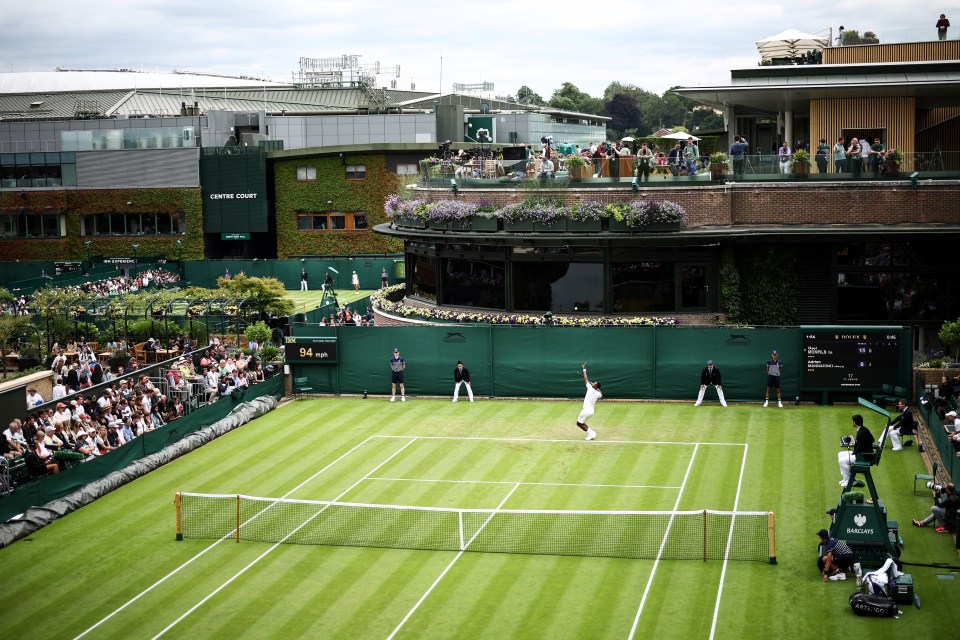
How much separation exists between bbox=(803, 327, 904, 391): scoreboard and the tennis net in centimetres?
1156

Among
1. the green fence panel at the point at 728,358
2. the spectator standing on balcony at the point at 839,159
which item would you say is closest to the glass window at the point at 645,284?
the green fence panel at the point at 728,358

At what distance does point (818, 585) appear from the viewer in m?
20.2

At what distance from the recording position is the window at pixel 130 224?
78.6 m

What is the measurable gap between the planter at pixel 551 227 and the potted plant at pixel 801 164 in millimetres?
8232

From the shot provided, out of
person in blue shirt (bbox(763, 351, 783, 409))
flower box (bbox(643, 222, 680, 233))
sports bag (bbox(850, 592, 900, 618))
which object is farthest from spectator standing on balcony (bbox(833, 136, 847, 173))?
sports bag (bbox(850, 592, 900, 618))

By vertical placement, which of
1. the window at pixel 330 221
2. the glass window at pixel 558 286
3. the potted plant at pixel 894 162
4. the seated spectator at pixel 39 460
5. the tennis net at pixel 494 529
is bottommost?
the tennis net at pixel 494 529

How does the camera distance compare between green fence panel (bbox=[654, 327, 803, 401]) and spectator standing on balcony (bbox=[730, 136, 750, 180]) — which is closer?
green fence panel (bbox=[654, 327, 803, 401])

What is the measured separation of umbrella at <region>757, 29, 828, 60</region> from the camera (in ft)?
161

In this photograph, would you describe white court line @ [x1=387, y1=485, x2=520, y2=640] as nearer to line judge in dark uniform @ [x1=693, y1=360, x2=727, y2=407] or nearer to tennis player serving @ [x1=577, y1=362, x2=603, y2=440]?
tennis player serving @ [x1=577, y1=362, x2=603, y2=440]

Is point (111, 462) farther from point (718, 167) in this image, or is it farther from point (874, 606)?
point (718, 167)

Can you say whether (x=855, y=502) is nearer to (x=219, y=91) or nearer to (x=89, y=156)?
(x=89, y=156)

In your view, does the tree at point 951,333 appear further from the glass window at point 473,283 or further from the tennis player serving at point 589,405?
the glass window at point 473,283

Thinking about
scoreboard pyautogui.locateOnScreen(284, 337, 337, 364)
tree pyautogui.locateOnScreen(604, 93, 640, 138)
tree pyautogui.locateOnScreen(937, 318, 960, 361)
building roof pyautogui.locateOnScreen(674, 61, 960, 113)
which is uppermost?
tree pyautogui.locateOnScreen(604, 93, 640, 138)

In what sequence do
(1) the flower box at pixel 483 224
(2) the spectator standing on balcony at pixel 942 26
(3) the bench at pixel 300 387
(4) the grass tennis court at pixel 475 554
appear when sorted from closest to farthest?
1. (4) the grass tennis court at pixel 475 554
2. (3) the bench at pixel 300 387
3. (1) the flower box at pixel 483 224
4. (2) the spectator standing on balcony at pixel 942 26
